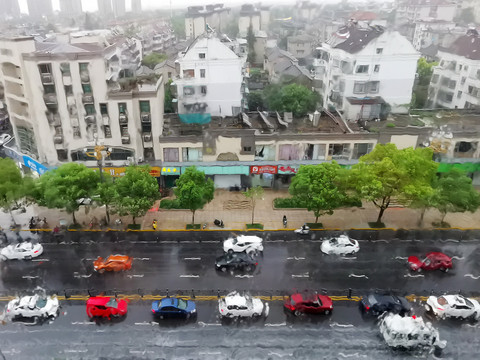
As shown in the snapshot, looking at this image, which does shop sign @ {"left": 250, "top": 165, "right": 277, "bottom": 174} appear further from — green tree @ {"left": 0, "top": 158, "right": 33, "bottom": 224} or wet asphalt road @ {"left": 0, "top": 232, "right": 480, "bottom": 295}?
green tree @ {"left": 0, "top": 158, "right": 33, "bottom": 224}

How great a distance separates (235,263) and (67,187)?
17.2 m

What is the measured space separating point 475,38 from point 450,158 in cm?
2469

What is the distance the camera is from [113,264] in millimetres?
31547

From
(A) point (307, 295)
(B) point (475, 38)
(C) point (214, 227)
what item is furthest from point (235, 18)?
(A) point (307, 295)

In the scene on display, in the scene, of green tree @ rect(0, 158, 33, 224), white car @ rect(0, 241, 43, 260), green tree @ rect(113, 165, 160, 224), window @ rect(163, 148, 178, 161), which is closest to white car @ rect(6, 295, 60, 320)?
white car @ rect(0, 241, 43, 260)

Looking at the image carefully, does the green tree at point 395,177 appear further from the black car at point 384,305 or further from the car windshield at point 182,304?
the car windshield at point 182,304

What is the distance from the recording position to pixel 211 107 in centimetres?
5078

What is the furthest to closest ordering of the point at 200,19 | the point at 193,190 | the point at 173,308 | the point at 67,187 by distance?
1. the point at 200,19
2. the point at 193,190
3. the point at 67,187
4. the point at 173,308

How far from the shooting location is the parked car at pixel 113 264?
31.5 m

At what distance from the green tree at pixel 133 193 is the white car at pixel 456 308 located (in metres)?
25.4

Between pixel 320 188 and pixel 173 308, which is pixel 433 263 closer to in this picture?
pixel 320 188

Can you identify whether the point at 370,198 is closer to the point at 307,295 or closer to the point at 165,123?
the point at 307,295

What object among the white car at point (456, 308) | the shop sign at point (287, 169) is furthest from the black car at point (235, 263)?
the white car at point (456, 308)

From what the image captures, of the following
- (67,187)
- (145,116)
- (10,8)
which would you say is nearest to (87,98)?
(145,116)
